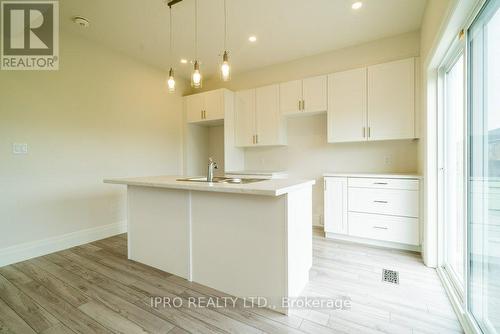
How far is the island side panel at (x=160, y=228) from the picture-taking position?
2.09 m

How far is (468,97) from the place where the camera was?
1576mm

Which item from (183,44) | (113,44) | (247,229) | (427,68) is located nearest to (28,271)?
(247,229)

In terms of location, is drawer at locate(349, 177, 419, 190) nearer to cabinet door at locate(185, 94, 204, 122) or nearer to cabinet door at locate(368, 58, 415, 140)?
cabinet door at locate(368, 58, 415, 140)

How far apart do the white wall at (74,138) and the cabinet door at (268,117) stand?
72.9 inches

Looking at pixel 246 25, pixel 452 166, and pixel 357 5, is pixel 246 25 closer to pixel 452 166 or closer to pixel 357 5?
pixel 357 5

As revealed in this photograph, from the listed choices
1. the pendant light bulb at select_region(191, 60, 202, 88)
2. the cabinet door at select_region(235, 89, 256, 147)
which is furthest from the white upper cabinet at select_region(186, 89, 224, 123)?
the pendant light bulb at select_region(191, 60, 202, 88)

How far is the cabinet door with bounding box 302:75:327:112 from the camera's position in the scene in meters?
3.27

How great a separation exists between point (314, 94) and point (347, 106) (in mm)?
522

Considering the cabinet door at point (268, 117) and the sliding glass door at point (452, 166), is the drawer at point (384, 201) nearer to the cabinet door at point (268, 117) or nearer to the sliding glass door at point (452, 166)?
the sliding glass door at point (452, 166)

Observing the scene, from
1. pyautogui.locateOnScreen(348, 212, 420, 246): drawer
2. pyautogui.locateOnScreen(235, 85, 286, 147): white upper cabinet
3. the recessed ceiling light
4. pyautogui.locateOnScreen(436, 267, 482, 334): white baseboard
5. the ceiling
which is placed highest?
the ceiling

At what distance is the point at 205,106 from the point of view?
13.6ft

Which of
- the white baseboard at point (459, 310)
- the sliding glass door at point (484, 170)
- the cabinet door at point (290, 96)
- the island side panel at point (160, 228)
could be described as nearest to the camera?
the sliding glass door at point (484, 170)

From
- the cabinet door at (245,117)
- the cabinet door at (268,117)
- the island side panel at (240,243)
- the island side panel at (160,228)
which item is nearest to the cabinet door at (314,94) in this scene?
the cabinet door at (268,117)

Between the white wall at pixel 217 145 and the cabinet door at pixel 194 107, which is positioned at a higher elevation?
the cabinet door at pixel 194 107
